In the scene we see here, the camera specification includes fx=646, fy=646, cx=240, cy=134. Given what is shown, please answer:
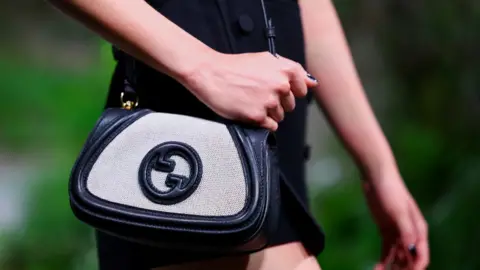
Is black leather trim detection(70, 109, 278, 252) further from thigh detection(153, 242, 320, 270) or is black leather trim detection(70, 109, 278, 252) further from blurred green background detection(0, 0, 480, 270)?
blurred green background detection(0, 0, 480, 270)

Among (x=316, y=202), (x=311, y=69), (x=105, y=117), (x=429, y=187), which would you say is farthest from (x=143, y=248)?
(x=429, y=187)

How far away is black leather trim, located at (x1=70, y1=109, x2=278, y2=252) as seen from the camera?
0.47 metres

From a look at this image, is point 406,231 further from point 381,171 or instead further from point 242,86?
point 242,86

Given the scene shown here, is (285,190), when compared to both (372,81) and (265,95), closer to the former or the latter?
(265,95)

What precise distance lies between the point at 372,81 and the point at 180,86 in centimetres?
123

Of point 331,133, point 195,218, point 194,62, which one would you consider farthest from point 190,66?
point 331,133

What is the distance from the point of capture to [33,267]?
1.54m

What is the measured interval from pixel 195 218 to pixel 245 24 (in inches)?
7.5

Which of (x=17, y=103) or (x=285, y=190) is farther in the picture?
(x=17, y=103)

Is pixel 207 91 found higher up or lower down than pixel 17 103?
higher up

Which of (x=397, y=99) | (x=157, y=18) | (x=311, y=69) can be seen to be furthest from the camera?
(x=397, y=99)

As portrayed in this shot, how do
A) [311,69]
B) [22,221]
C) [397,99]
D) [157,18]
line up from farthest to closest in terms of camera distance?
[397,99] < [22,221] < [311,69] < [157,18]

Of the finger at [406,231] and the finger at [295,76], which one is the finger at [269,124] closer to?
the finger at [295,76]

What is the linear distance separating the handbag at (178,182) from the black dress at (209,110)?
4 cm
